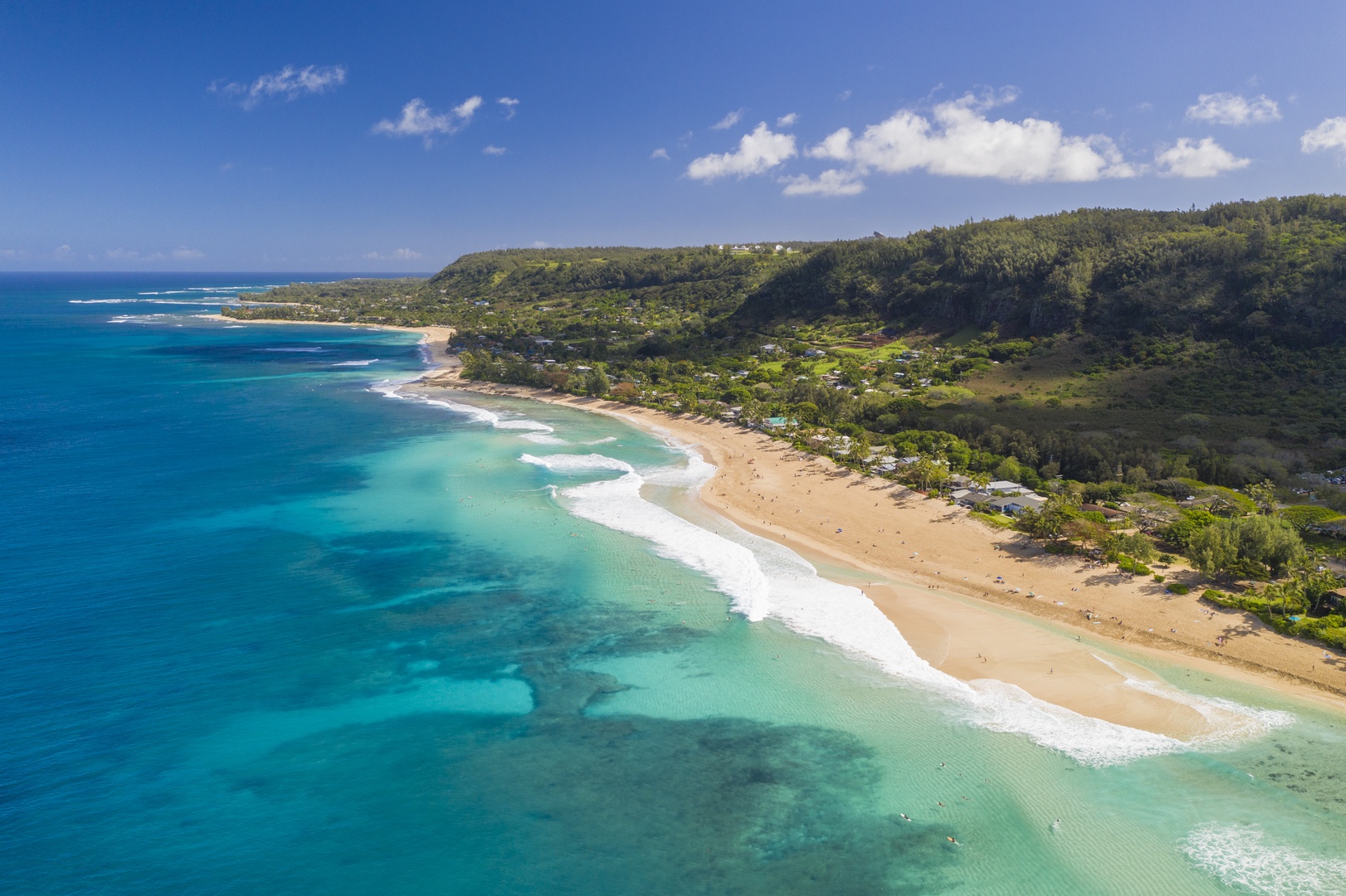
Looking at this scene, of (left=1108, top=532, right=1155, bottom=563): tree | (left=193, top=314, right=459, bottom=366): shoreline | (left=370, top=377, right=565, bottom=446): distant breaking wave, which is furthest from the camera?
(left=193, top=314, right=459, bottom=366): shoreline

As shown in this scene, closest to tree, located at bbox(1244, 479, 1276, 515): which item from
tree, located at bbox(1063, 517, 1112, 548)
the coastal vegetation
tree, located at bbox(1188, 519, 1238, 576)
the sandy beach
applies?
the coastal vegetation

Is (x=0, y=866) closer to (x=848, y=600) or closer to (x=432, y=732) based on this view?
(x=432, y=732)

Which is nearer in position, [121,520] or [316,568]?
[316,568]

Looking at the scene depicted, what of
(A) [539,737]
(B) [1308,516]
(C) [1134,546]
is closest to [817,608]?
(A) [539,737]

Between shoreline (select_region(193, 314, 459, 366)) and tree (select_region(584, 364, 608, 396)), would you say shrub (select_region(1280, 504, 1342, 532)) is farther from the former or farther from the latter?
shoreline (select_region(193, 314, 459, 366))

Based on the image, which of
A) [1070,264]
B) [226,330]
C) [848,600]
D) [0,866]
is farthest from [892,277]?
[226,330]

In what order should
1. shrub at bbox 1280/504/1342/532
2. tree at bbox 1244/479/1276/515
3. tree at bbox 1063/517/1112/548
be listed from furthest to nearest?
tree at bbox 1244/479/1276/515
shrub at bbox 1280/504/1342/532
tree at bbox 1063/517/1112/548

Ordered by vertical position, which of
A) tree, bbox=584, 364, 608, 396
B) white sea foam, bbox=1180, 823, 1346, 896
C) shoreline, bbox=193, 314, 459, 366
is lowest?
white sea foam, bbox=1180, 823, 1346, 896
